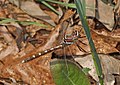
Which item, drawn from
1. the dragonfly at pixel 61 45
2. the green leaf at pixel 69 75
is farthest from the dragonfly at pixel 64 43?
the green leaf at pixel 69 75

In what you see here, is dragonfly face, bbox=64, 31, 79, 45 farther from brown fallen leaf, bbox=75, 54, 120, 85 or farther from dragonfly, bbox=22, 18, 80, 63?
brown fallen leaf, bbox=75, 54, 120, 85

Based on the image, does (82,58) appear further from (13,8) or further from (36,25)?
(13,8)

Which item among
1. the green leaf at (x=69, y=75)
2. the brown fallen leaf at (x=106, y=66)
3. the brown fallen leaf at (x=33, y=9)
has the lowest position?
the brown fallen leaf at (x=106, y=66)

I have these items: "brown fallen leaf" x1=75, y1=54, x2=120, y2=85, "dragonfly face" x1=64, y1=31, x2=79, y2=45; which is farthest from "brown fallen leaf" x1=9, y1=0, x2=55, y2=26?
"brown fallen leaf" x1=75, y1=54, x2=120, y2=85

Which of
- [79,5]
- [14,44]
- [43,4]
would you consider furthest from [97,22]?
[79,5]

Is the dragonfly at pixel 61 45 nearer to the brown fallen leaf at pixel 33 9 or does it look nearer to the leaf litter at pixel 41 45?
the leaf litter at pixel 41 45

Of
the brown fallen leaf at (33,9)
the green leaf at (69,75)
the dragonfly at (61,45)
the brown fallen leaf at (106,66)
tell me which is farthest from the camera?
the brown fallen leaf at (33,9)

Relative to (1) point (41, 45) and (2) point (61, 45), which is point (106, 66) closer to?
(2) point (61, 45)

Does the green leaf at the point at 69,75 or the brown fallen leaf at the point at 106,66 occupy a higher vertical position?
the green leaf at the point at 69,75

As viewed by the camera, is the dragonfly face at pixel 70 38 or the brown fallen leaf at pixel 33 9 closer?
the dragonfly face at pixel 70 38
